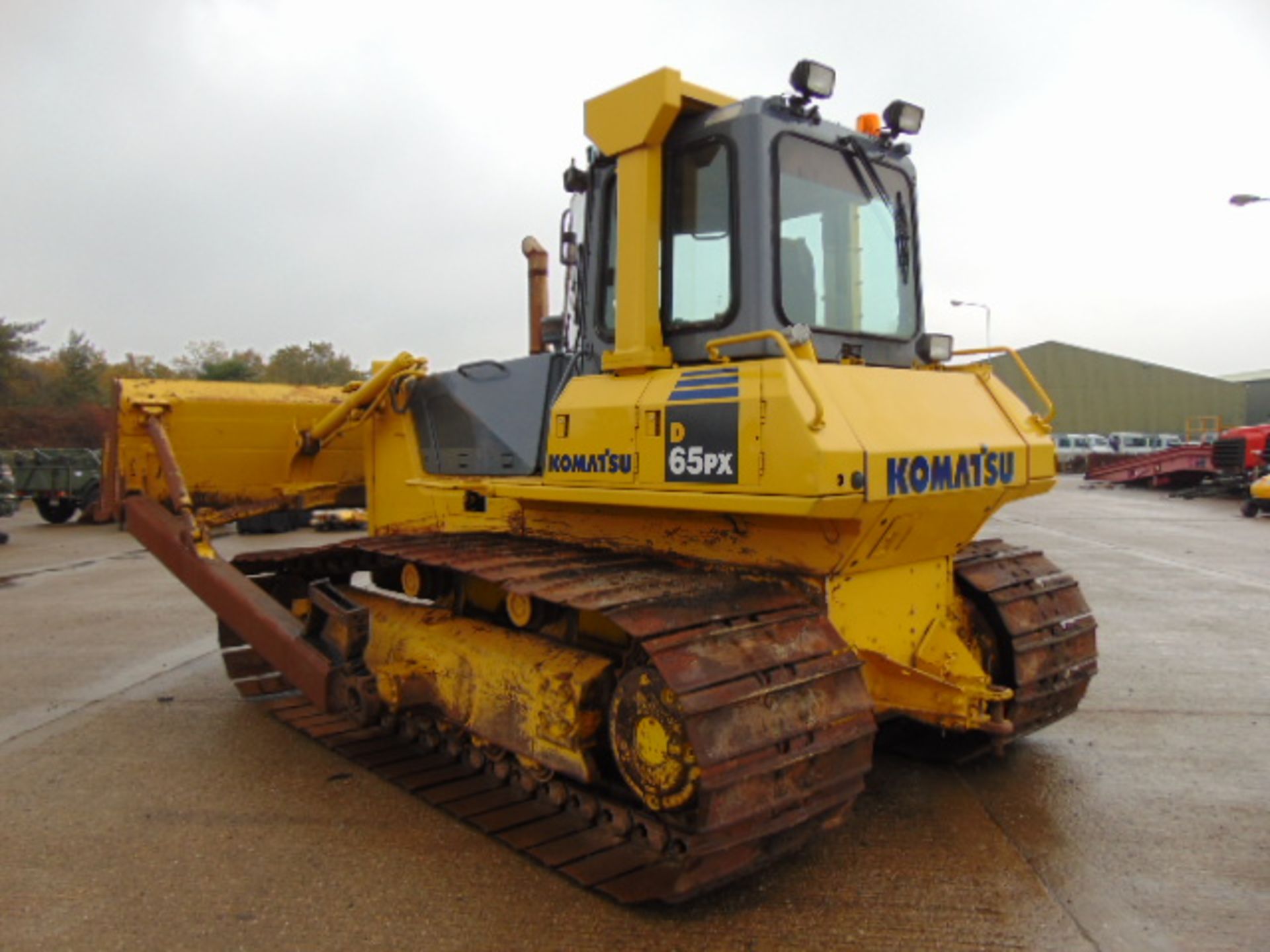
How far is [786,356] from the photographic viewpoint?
330 centimetres

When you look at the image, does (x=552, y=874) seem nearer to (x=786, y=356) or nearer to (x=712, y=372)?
(x=712, y=372)

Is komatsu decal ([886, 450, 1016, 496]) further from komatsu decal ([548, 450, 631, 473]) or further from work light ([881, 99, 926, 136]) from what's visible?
work light ([881, 99, 926, 136])

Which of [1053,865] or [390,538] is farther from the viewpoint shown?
[390,538]

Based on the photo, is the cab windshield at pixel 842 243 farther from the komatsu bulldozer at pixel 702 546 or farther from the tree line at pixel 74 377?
the tree line at pixel 74 377

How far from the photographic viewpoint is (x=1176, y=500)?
23.0 metres

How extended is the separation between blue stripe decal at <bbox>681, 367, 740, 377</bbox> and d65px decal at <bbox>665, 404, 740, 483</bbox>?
135 mm

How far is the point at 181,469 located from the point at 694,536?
3.86m

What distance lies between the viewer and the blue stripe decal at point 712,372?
3434 mm

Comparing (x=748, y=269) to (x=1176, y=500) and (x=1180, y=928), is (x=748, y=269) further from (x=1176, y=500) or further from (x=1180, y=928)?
(x=1176, y=500)

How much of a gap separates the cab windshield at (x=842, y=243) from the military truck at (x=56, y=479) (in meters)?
19.1

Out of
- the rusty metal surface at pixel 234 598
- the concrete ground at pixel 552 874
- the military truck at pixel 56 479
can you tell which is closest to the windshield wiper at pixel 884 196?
the concrete ground at pixel 552 874

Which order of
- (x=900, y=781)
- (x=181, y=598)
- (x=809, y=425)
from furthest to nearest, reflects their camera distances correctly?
(x=181, y=598) → (x=900, y=781) → (x=809, y=425)

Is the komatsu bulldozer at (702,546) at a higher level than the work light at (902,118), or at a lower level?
lower

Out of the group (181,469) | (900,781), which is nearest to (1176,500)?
(900,781)
